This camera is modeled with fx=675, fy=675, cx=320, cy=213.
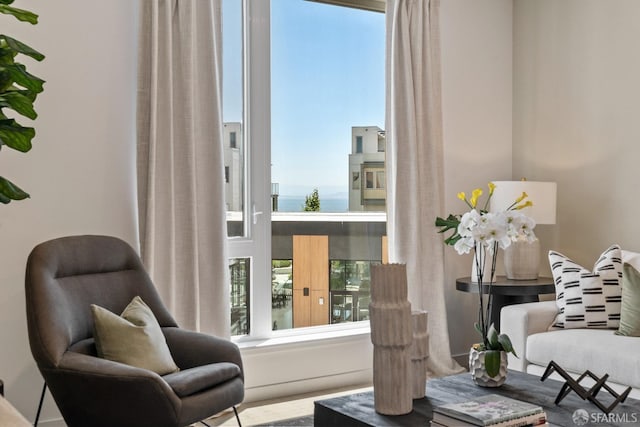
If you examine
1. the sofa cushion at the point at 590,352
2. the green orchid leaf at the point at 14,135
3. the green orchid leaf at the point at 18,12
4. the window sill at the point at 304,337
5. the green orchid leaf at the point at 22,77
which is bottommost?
the window sill at the point at 304,337

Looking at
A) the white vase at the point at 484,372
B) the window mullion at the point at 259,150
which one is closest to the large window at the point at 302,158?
the window mullion at the point at 259,150

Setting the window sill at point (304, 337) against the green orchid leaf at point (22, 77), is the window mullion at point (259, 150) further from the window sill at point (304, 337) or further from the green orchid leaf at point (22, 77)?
the green orchid leaf at point (22, 77)

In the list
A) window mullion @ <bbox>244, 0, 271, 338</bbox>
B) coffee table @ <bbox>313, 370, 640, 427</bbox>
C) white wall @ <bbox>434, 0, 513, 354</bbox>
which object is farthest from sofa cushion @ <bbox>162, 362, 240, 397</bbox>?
white wall @ <bbox>434, 0, 513, 354</bbox>

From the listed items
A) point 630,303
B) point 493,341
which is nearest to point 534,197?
point 630,303

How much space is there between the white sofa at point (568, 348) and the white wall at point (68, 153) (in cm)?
→ 212

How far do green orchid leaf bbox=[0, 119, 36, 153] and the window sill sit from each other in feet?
6.21

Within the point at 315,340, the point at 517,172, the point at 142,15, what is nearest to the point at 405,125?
the point at 517,172

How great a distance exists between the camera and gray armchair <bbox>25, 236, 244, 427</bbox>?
2.41 meters

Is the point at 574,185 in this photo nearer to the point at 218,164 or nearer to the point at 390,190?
the point at 390,190

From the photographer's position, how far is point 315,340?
161 inches

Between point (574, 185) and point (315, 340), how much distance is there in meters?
2.06

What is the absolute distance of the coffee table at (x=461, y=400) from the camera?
2135 mm

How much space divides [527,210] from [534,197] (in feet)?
0.30

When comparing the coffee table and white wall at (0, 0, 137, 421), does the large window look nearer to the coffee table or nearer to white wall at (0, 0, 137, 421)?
white wall at (0, 0, 137, 421)
